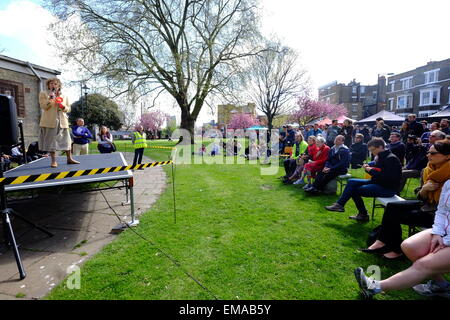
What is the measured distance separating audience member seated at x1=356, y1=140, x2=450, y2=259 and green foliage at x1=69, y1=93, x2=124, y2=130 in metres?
44.7

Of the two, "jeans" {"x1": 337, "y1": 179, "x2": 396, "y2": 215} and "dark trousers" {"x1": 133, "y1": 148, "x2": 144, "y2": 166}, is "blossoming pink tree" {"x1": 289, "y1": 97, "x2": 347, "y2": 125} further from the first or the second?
"jeans" {"x1": 337, "y1": 179, "x2": 396, "y2": 215}

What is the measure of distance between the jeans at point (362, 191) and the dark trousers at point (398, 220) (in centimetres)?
102

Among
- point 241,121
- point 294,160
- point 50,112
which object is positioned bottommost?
point 294,160

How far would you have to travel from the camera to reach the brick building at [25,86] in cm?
1428

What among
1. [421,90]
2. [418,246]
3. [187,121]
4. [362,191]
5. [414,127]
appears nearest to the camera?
[418,246]

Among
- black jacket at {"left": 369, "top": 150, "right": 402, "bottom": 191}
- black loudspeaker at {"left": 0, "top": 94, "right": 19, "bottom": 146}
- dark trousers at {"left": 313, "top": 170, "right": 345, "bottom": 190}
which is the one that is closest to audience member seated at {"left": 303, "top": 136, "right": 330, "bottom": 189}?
Result: dark trousers at {"left": 313, "top": 170, "right": 345, "bottom": 190}

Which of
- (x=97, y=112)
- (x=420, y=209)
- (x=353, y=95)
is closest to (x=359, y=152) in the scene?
(x=420, y=209)

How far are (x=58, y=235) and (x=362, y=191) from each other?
18.3ft

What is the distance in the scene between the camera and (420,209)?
3.24m

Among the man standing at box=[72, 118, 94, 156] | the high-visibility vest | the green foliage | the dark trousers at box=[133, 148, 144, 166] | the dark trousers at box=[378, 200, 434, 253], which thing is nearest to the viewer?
the dark trousers at box=[378, 200, 434, 253]

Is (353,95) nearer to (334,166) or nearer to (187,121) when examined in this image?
(187,121)

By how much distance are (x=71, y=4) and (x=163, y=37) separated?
22.4 ft

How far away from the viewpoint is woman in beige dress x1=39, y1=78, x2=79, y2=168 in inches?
185
